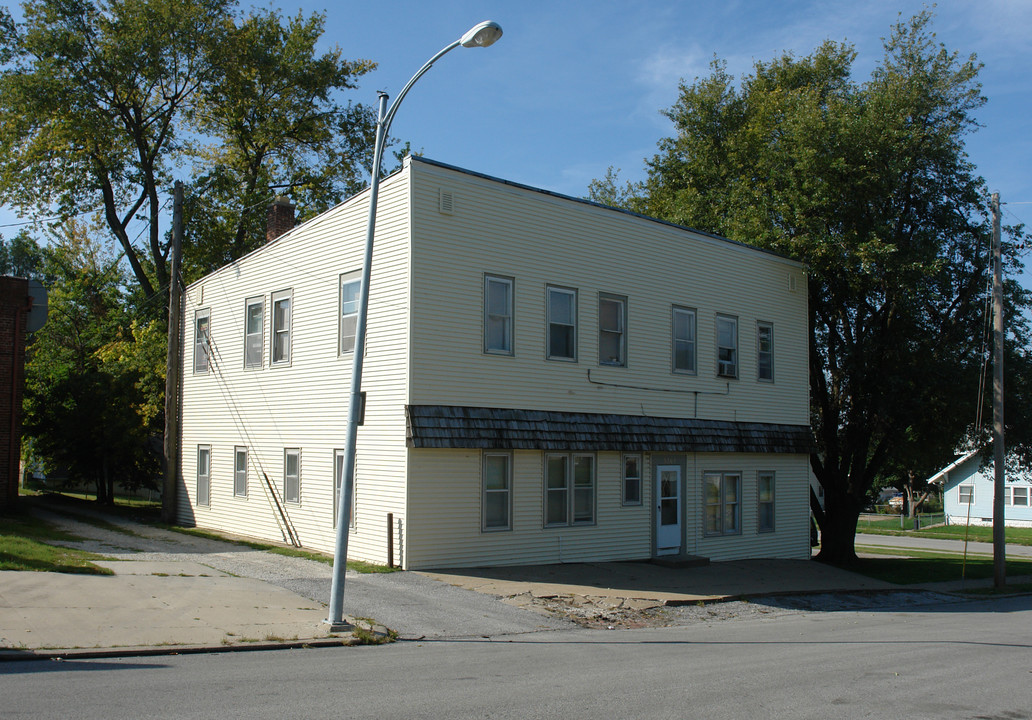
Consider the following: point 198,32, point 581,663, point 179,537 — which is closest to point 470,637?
point 581,663

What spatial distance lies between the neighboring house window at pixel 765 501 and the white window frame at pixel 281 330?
40.4ft

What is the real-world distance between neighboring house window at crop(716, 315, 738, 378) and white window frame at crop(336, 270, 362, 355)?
9.21 m

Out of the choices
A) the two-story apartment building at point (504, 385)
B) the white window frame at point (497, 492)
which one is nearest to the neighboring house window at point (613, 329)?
the two-story apartment building at point (504, 385)

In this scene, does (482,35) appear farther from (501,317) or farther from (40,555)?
(40,555)

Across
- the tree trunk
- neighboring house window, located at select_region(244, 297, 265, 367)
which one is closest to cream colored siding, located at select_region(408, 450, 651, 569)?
Answer: neighboring house window, located at select_region(244, 297, 265, 367)

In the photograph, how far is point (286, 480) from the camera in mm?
20000

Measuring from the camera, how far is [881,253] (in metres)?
22.4

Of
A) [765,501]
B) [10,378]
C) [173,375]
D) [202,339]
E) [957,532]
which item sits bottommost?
[957,532]

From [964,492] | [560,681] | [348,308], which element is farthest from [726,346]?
[964,492]

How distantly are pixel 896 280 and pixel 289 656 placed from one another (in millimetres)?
18720

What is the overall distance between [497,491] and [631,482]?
3.86 m

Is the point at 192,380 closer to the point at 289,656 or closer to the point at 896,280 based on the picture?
the point at 289,656

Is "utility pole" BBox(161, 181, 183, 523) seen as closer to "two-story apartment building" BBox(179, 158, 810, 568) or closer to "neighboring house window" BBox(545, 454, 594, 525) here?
"two-story apartment building" BBox(179, 158, 810, 568)

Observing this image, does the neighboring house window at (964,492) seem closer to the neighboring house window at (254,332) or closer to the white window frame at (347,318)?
the neighboring house window at (254,332)
